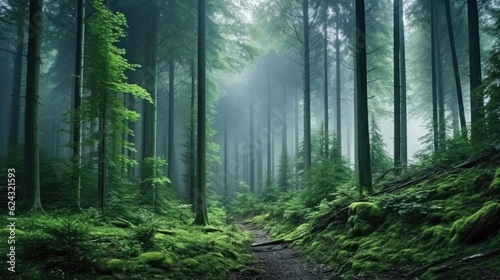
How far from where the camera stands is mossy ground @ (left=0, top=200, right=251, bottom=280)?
4359 millimetres

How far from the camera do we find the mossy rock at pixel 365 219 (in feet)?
24.4

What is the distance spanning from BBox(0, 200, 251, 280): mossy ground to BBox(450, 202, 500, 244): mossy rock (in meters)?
4.86

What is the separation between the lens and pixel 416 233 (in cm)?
613

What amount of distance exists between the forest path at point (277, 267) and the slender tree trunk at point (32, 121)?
6.94m

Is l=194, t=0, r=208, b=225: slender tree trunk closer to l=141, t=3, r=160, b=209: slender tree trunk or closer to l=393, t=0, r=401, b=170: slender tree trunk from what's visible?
l=141, t=3, r=160, b=209: slender tree trunk

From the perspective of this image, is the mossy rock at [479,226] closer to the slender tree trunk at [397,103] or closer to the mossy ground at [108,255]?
the mossy ground at [108,255]

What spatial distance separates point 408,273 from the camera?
4.94 m

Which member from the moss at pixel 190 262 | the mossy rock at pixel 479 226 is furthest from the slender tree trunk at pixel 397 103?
the moss at pixel 190 262

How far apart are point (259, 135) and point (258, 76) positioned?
1064 cm

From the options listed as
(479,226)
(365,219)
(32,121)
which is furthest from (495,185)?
(32,121)

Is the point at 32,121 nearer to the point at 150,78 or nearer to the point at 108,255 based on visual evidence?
the point at 108,255

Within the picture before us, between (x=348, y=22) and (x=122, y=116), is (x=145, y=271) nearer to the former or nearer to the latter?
(x=122, y=116)

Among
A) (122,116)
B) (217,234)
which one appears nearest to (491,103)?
(217,234)

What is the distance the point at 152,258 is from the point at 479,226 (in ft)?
20.6
